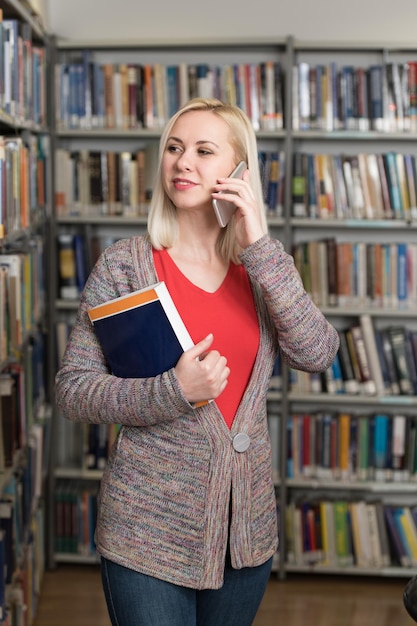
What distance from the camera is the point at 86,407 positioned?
153 centimetres

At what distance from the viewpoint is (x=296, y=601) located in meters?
→ 3.54

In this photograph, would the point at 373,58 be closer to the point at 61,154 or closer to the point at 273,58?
the point at 273,58

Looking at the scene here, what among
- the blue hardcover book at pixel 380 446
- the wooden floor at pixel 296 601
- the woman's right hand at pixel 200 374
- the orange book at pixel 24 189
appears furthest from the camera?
the blue hardcover book at pixel 380 446

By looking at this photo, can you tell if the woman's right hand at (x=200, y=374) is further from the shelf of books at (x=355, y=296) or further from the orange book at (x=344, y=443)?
the orange book at (x=344, y=443)

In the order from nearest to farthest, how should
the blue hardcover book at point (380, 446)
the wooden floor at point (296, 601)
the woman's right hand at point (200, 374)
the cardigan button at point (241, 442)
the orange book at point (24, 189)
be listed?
the woman's right hand at point (200, 374) → the cardigan button at point (241, 442) → the orange book at point (24, 189) → the wooden floor at point (296, 601) → the blue hardcover book at point (380, 446)

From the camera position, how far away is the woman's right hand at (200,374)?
146cm

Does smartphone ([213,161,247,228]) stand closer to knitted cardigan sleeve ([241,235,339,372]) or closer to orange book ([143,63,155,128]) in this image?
knitted cardigan sleeve ([241,235,339,372])

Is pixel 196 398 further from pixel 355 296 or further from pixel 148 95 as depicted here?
pixel 148 95

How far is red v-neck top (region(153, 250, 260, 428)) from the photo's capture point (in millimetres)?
1610

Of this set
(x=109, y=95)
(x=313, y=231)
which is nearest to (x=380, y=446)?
(x=313, y=231)

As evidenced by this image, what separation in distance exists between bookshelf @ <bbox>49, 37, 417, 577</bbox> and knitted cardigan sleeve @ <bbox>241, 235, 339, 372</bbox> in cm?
205

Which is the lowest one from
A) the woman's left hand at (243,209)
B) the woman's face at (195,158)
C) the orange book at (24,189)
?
the woman's left hand at (243,209)

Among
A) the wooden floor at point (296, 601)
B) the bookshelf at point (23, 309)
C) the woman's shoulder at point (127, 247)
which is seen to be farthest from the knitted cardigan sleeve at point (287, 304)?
the wooden floor at point (296, 601)

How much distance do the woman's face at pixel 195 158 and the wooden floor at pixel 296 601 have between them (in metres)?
2.23
